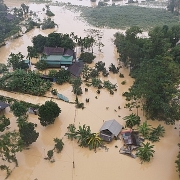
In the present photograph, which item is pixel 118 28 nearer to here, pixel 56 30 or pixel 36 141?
pixel 56 30

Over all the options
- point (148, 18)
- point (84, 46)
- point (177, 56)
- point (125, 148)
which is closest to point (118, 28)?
point (148, 18)

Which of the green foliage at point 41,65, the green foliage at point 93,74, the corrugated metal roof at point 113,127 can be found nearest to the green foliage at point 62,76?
the green foliage at point 93,74

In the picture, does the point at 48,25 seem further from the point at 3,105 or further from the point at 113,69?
the point at 3,105

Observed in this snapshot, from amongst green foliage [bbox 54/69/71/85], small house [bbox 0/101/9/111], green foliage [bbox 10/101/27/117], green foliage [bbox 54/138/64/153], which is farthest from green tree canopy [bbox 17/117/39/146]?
green foliage [bbox 54/69/71/85]

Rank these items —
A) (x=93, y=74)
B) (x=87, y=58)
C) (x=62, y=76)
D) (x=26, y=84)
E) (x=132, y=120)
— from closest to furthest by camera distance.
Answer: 1. (x=132, y=120)
2. (x=26, y=84)
3. (x=62, y=76)
4. (x=93, y=74)
5. (x=87, y=58)

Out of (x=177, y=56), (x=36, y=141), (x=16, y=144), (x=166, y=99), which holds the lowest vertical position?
(x=36, y=141)

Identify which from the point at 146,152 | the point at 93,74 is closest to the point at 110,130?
the point at 146,152
